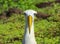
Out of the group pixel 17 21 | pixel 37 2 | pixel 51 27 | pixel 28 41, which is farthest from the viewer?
pixel 37 2

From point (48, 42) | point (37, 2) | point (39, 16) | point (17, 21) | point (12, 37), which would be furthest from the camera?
point (37, 2)

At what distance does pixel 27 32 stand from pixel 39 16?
12315 millimetres

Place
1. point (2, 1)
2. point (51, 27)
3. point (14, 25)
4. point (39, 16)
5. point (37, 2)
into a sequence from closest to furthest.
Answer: point (51, 27) < point (14, 25) < point (39, 16) < point (2, 1) < point (37, 2)

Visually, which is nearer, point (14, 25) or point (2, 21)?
point (14, 25)

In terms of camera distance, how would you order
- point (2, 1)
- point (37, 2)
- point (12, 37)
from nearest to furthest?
point (12, 37)
point (2, 1)
point (37, 2)

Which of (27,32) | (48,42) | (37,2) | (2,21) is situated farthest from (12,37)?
(37,2)

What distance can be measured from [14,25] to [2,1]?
5528mm

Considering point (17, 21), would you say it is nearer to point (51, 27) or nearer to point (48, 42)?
point (51, 27)

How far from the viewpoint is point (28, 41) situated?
9.72 meters

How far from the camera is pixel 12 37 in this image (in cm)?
1625

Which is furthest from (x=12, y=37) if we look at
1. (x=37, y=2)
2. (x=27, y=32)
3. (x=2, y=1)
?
(x=37, y=2)

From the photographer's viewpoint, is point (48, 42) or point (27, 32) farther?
point (48, 42)

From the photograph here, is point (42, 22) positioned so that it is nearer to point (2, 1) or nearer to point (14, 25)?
point (14, 25)

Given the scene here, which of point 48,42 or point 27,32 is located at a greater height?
point 27,32
